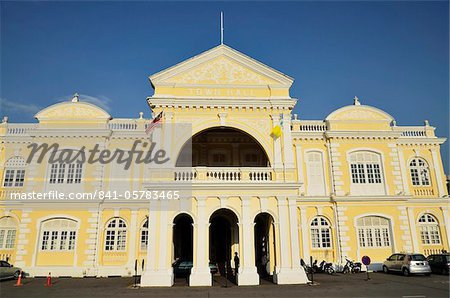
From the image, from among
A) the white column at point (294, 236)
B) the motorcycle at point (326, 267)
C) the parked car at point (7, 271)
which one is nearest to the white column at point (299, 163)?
the motorcycle at point (326, 267)

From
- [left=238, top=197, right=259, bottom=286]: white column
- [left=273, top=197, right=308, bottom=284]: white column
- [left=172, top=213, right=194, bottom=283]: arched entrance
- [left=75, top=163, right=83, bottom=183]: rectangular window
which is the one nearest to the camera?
[left=238, top=197, right=259, bottom=286]: white column

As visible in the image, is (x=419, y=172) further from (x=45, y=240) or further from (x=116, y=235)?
(x=45, y=240)

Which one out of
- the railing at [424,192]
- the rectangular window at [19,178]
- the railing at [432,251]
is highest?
the rectangular window at [19,178]

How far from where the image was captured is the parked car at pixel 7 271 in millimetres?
18575

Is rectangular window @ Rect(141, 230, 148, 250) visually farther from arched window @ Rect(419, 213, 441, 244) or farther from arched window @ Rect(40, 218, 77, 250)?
arched window @ Rect(419, 213, 441, 244)

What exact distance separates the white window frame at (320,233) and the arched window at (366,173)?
316 cm

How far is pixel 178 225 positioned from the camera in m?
21.9

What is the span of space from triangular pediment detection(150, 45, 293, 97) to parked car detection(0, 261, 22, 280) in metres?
14.0

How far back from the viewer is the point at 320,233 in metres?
23.0

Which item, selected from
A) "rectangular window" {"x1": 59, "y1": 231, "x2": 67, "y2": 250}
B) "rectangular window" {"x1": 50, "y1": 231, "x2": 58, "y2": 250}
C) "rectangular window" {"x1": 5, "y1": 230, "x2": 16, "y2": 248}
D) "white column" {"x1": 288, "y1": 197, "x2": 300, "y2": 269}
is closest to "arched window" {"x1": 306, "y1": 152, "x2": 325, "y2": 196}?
"white column" {"x1": 288, "y1": 197, "x2": 300, "y2": 269}

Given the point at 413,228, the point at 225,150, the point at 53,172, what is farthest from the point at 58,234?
the point at 413,228

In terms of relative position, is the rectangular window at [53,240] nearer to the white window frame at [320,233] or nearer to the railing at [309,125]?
the white window frame at [320,233]

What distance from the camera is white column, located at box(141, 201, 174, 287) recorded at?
1556cm

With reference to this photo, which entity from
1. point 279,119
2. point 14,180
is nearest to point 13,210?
point 14,180
